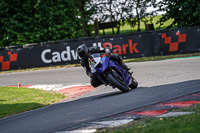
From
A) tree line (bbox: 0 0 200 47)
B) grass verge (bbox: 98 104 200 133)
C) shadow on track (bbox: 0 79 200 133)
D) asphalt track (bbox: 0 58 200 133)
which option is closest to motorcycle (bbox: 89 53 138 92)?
asphalt track (bbox: 0 58 200 133)

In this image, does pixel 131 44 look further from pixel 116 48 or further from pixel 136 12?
pixel 136 12

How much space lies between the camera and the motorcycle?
10.0 metres

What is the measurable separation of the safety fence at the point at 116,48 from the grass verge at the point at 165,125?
1420 centimetres

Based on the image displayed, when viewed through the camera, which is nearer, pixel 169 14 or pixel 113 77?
pixel 113 77

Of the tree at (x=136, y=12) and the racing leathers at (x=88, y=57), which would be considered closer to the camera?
the racing leathers at (x=88, y=57)

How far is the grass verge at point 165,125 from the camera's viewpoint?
5.34m

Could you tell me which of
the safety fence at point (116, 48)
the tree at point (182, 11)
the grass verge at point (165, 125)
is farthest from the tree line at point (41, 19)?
the grass verge at point (165, 125)

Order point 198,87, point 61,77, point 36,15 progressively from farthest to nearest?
1. point 36,15
2. point 61,77
3. point 198,87

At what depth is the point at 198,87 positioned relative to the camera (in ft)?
31.7

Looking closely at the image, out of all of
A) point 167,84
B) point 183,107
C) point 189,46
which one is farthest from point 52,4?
point 183,107

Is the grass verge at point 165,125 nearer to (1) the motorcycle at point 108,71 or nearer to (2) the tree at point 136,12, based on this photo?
(1) the motorcycle at point 108,71

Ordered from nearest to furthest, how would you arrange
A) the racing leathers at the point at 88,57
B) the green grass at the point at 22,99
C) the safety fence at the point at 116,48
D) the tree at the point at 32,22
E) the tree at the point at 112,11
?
the racing leathers at the point at 88,57 → the green grass at the point at 22,99 → the safety fence at the point at 116,48 → the tree at the point at 32,22 → the tree at the point at 112,11

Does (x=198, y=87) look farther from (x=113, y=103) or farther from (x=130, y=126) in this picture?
(x=130, y=126)

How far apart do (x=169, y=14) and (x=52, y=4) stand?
10.3 meters
